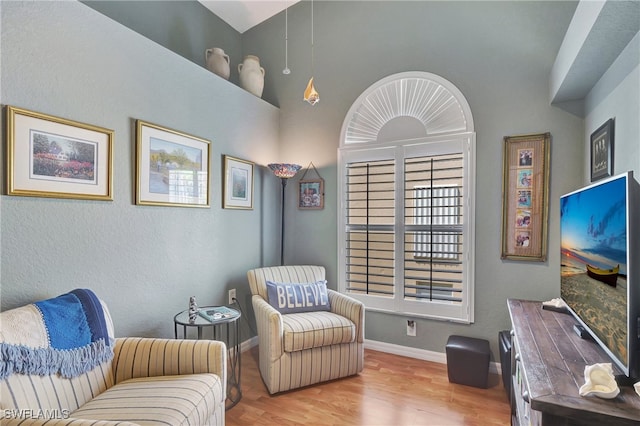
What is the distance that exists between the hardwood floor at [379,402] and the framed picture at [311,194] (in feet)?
5.36

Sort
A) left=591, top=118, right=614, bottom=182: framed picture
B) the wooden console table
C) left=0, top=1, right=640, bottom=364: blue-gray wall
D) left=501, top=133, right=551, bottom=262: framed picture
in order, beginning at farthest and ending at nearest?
left=501, top=133, right=551, bottom=262: framed picture < left=591, top=118, right=614, bottom=182: framed picture < left=0, top=1, right=640, bottom=364: blue-gray wall < the wooden console table

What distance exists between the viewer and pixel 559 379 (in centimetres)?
111

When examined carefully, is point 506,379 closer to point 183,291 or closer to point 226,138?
point 183,291

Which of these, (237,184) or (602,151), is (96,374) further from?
(602,151)

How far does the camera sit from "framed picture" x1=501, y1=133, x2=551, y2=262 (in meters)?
2.49

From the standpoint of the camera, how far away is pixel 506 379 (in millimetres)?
2256

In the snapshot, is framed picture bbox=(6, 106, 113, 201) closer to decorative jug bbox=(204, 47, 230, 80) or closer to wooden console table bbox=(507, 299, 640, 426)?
decorative jug bbox=(204, 47, 230, 80)

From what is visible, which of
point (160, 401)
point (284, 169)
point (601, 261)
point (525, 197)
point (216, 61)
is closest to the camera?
point (601, 261)

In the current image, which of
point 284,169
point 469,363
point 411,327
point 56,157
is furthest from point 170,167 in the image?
point 469,363

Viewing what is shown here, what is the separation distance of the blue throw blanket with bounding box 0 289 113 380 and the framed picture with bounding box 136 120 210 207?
78 centimetres

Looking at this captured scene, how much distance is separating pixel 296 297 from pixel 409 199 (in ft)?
4.47

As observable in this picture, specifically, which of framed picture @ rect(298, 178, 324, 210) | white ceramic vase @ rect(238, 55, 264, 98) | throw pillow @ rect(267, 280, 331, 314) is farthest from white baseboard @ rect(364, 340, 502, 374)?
white ceramic vase @ rect(238, 55, 264, 98)

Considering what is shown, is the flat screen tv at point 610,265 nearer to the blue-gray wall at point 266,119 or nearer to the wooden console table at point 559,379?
the wooden console table at point 559,379

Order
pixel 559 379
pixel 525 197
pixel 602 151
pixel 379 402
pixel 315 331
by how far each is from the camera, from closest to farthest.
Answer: pixel 559 379, pixel 602 151, pixel 379 402, pixel 315 331, pixel 525 197
